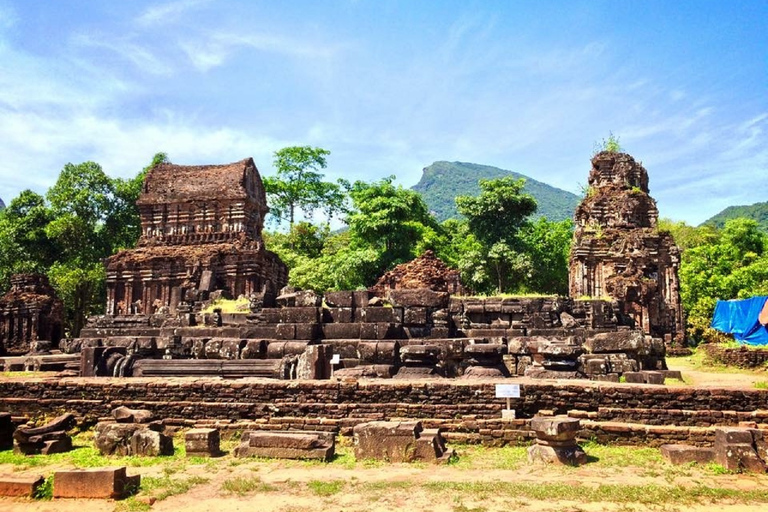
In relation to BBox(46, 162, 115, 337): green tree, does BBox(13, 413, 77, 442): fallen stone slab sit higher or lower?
lower

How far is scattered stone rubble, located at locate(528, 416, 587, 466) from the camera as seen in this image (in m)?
7.71

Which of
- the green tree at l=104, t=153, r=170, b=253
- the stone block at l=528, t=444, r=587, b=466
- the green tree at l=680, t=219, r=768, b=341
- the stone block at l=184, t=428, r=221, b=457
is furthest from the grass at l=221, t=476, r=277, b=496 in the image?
the green tree at l=104, t=153, r=170, b=253

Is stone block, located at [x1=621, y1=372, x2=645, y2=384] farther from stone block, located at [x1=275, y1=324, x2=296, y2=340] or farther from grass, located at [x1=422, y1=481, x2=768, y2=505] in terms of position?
stone block, located at [x1=275, y1=324, x2=296, y2=340]

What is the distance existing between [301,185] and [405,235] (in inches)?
624

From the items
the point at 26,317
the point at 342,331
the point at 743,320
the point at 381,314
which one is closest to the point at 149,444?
the point at 342,331

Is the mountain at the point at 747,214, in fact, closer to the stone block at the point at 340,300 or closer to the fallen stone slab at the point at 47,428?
the stone block at the point at 340,300

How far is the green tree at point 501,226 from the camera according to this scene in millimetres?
31723

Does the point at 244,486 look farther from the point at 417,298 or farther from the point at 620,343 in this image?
the point at 620,343

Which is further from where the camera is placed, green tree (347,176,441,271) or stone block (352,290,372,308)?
green tree (347,176,441,271)

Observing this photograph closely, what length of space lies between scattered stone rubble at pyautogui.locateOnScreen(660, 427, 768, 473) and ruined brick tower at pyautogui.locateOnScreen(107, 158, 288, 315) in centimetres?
2052

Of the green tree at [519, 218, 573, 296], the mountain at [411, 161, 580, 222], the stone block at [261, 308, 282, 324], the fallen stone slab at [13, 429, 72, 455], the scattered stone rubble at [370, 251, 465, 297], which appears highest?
the mountain at [411, 161, 580, 222]

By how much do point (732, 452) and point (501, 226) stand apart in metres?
26.0

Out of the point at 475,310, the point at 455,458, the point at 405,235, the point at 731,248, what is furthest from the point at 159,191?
the point at 731,248

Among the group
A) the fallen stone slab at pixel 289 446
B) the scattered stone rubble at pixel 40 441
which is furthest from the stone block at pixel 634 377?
the scattered stone rubble at pixel 40 441
